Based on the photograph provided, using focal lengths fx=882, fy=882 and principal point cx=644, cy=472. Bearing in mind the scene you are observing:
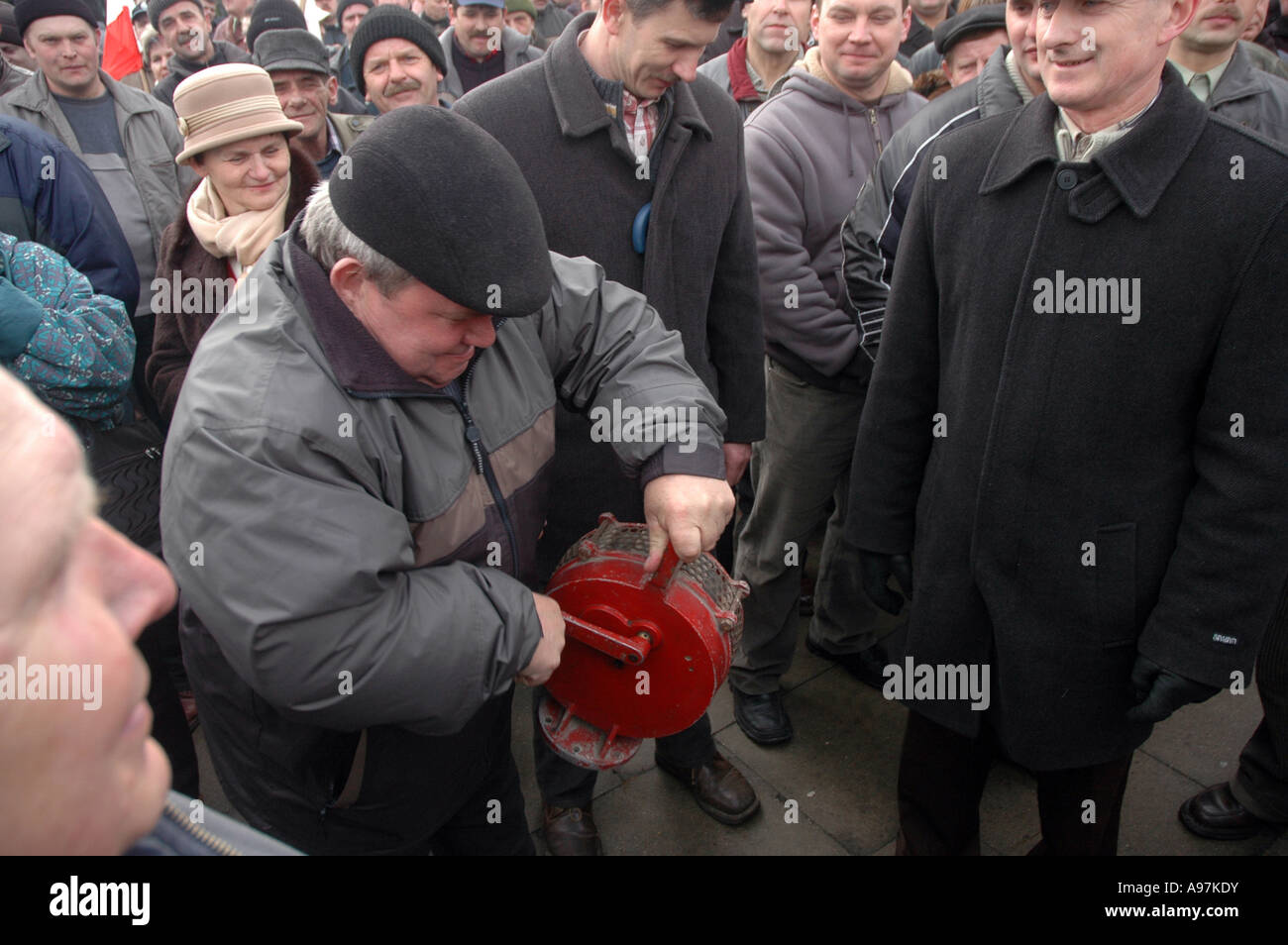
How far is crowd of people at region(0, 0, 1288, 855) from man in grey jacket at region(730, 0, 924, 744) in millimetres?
18

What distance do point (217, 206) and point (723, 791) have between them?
263 cm

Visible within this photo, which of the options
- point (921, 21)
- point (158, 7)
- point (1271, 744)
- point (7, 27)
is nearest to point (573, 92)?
point (1271, 744)

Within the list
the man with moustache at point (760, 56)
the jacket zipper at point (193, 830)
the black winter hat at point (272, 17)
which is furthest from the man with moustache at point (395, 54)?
the jacket zipper at point (193, 830)

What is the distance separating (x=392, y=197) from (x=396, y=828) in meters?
1.32

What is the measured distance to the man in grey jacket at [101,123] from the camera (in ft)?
13.6

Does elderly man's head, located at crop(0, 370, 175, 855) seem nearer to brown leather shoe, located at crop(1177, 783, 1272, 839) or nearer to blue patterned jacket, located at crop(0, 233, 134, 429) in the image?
blue patterned jacket, located at crop(0, 233, 134, 429)

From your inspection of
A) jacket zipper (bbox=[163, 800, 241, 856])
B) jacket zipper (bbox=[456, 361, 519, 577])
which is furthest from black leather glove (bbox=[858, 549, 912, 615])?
jacket zipper (bbox=[163, 800, 241, 856])

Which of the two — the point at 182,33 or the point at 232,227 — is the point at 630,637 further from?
the point at 182,33

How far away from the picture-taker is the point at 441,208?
145cm

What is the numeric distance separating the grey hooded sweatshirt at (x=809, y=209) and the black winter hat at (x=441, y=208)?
1.77 metres

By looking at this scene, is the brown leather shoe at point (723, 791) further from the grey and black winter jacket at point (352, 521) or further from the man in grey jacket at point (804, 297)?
the grey and black winter jacket at point (352, 521)

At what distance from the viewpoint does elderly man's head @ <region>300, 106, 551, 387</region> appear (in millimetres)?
1454

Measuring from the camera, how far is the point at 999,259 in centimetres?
190

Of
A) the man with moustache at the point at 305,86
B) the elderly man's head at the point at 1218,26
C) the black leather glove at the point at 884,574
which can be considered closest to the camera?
the black leather glove at the point at 884,574
